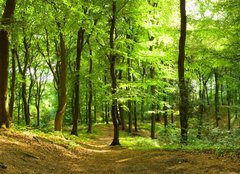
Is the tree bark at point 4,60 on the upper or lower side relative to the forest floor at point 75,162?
upper

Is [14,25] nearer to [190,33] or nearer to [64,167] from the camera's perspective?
[64,167]

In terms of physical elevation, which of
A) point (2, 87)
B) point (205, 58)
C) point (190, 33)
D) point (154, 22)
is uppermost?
point (154, 22)

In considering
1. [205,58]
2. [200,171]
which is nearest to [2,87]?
[200,171]

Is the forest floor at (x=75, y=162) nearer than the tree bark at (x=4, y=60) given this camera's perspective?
Yes

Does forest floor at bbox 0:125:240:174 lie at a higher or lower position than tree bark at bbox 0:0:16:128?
lower

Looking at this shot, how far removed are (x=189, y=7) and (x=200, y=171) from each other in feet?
49.5

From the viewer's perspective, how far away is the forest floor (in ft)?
28.5

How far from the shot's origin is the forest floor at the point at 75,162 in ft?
28.5

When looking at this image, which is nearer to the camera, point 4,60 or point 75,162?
point 75,162

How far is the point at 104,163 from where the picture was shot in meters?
12.6

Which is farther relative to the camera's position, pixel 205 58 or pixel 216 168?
pixel 205 58

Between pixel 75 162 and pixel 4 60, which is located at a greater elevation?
pixel 4 60

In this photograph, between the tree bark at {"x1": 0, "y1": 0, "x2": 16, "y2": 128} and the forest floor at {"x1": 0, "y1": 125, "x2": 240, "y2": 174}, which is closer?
the forest floor at {"x1": 0, "y1": 125, "x2": 240, "y2": 174}

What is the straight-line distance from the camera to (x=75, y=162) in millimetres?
12094
